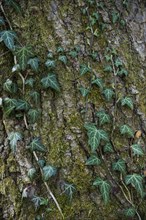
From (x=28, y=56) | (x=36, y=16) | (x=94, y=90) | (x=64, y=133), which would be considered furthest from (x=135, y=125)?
(x=36, y=16)

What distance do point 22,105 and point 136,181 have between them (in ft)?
1.99

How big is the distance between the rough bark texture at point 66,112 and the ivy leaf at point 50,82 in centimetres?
4

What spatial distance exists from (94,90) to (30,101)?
12.4 inches

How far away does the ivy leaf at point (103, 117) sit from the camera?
1454mm

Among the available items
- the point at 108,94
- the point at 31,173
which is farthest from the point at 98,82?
the point at 31,173

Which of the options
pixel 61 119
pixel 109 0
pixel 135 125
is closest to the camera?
pixel 61 119

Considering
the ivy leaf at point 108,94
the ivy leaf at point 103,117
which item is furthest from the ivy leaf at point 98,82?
the ivy leaf at point 103,117

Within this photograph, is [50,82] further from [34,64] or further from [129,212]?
[129,212]

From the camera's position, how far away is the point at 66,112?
1443 millimetres

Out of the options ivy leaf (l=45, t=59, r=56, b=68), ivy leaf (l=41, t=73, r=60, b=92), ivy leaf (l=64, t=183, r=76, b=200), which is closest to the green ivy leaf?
ivy leaf (l=64, t=183, r=76, b=200)

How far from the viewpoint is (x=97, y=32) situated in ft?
5.28

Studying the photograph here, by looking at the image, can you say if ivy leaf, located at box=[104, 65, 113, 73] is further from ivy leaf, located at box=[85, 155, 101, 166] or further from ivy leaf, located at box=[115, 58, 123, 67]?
ivy leaf, located at box=[85, 155, 101, 166]

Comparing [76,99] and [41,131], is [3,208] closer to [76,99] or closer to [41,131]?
[41,131]

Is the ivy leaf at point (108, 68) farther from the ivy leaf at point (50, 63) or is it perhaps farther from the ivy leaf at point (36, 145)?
the ivy leaf at point (36, 145)
